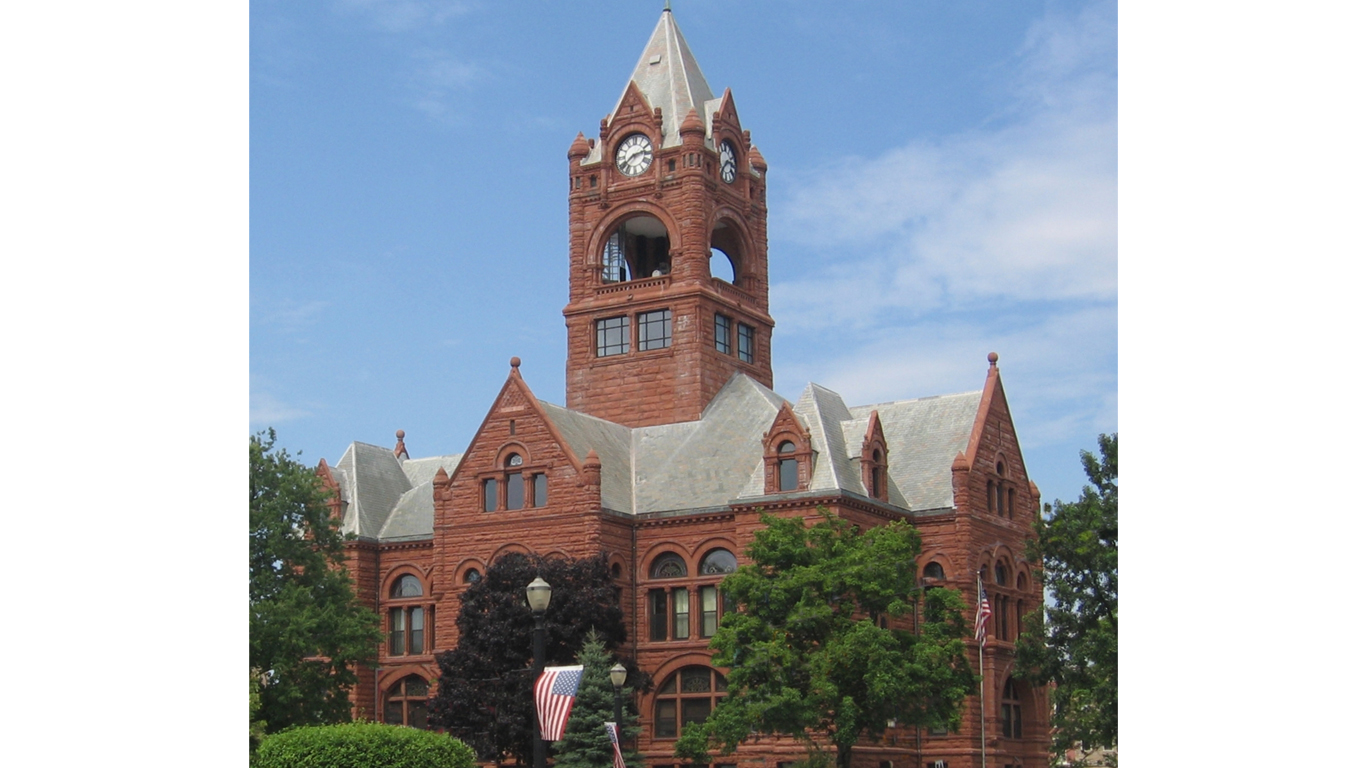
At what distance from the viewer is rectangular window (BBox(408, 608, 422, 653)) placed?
65688 mm

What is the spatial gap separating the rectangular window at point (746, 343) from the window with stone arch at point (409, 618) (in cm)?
1609

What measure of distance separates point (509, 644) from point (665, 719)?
8271 millimetres

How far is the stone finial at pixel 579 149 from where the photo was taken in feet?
232

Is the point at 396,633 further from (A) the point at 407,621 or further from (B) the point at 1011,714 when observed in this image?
(B) the point at 1011,714

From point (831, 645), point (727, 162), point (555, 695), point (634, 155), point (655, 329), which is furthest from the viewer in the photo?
point (727, 162)

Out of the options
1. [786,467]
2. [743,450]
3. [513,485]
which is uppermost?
[743,450]

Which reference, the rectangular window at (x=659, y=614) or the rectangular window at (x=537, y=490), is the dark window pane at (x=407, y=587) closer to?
the rectangular window at (x=537, y=490)

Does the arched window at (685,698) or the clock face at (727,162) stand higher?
the clock face at (727,162)

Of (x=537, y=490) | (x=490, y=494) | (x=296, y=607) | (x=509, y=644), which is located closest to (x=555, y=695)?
(x=509, y=644)

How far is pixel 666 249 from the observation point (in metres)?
73.2

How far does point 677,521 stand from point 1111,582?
17.4 metres

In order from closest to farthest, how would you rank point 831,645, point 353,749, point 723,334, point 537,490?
point 353,749, point 831,645, point 537,490, point 723,334

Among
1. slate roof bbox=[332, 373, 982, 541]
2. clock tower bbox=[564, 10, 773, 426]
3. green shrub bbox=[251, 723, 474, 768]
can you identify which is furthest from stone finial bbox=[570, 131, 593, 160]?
green shrub bbox=[251, 723, 474, 768]

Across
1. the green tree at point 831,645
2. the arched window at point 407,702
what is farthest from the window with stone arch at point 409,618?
the green tree at point 831,645
